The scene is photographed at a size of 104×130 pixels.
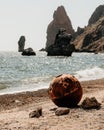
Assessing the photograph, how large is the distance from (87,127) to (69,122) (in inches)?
36.7

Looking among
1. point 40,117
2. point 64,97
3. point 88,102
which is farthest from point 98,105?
point 40,117

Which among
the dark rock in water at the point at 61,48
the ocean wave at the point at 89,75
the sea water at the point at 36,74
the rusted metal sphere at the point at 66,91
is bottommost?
the sea water at the point at 36,74

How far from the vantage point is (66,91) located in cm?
1391

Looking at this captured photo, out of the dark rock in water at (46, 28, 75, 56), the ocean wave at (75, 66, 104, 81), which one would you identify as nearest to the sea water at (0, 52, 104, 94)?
the ocean wave at (75, 66, 104, 81)

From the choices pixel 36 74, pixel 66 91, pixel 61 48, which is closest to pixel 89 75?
pixel 36 74

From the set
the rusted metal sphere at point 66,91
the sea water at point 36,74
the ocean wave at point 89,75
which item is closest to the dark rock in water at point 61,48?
the sea water at point 36,74

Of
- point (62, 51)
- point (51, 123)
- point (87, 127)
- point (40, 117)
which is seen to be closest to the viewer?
point (87, 127)

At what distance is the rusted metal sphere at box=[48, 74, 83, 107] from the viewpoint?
1390 cm

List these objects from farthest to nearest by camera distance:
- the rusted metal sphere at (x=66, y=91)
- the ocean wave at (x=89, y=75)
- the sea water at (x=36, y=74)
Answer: the ocean wave at (x=89, y=75) → the sea water at (x=36, y=74) → the rusted metal sphere at (x=66, y=91)

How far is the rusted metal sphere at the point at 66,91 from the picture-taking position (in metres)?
13.9

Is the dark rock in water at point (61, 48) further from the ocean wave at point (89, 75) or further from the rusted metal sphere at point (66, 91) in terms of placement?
the rusted metal sphere at point (66, 91)

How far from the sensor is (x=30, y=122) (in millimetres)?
11312

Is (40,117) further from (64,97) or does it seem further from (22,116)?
(64,97)

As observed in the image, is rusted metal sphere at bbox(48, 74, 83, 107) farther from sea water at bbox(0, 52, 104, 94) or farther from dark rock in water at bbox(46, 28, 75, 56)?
dark rock in water at bbox(46, 28, 75, 56)
